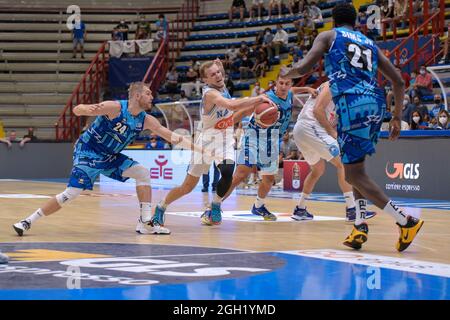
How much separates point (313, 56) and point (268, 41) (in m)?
22.9

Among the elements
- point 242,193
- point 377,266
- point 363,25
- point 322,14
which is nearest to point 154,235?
point 377,266

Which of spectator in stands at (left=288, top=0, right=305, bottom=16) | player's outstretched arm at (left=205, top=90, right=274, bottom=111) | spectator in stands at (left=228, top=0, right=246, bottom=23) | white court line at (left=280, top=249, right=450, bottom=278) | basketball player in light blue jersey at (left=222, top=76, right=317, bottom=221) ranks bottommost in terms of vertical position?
white court line at (left=280, top=249, right=450, bottom=278)

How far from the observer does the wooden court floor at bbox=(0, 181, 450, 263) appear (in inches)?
316

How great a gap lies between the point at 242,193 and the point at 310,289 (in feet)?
43.1

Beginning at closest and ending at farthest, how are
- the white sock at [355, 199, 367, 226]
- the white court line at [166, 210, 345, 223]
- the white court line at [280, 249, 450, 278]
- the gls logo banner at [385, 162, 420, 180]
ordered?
the white court line at [280, 249, 450, 278] → the white sock at [355, 199, 367, 226] → the white court line at [166, 210, 345, 223] → the gls logo banner at [385, 162, 420, 180]

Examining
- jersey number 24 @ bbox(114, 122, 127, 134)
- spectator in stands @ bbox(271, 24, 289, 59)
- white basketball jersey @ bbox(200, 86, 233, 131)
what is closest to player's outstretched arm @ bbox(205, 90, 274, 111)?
white basketball jersey @ bbox(200, 86, 233, 131)

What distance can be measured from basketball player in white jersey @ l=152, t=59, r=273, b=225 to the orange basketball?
0.49 metres

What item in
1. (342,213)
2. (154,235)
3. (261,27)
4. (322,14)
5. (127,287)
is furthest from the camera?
(261,27)

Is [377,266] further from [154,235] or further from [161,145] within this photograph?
[161,145]

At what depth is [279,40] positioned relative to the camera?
97.0 feet

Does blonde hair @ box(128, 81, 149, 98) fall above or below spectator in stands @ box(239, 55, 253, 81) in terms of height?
below

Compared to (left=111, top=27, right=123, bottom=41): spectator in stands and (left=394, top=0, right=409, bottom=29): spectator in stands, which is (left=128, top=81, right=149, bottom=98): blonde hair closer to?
(left=394, top=0, right=409, bottom=29): spectator in stands

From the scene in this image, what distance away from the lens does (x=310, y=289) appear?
211 inches

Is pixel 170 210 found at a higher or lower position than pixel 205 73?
lower
